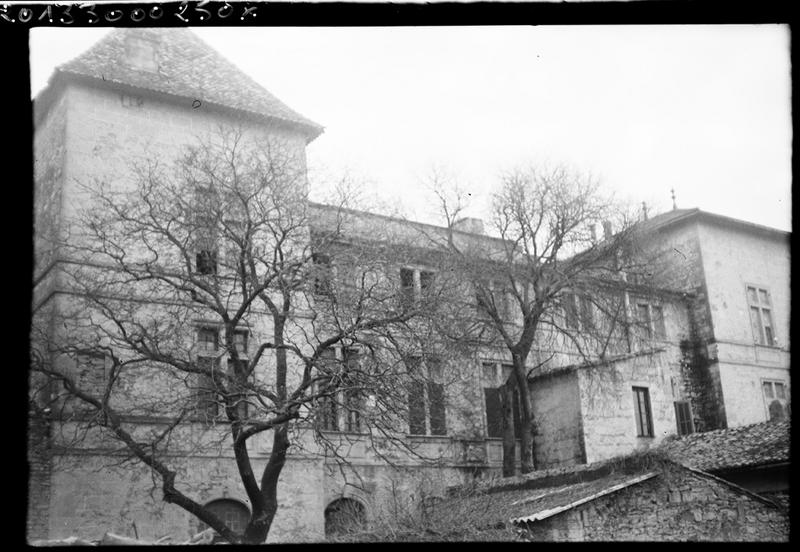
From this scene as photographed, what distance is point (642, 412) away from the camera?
28.0 metres

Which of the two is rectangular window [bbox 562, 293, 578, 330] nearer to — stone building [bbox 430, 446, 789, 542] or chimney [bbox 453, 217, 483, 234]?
chimney [bbox 453, 217, 483, 234]

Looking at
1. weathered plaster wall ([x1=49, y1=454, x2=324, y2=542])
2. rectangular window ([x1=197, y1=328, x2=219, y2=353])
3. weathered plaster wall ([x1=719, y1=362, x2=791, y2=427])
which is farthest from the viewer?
weathered plaster wall ([x1=719, y1=362, x2=791, y2=427])

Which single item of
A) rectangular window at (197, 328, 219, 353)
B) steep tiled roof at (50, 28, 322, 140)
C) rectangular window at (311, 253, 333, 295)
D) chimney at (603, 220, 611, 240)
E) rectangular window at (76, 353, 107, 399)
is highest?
steep tiled roof at (50, 28, 322, 140)

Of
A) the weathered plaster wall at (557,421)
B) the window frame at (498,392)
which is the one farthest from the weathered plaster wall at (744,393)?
the window frame at (498,392)

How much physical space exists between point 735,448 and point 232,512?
11535 mm

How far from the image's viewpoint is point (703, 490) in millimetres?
15625

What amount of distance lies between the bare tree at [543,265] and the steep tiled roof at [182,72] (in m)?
5.62

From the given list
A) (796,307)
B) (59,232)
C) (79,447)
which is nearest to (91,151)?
(59,232)

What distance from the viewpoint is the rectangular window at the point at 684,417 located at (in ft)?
99.8

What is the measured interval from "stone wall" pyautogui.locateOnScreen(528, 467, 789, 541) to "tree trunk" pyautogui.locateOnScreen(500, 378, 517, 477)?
833 cm

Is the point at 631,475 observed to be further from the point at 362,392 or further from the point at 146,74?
the point at 146,74

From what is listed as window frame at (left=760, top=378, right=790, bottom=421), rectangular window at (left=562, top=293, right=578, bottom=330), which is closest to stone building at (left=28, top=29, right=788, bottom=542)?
rectangular window at (left=562, top=293, right=578, bottom=330)

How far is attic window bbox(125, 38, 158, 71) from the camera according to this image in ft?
74.2

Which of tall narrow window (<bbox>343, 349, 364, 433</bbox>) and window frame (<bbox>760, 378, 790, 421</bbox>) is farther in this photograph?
window frame (<bbox>760, 378, 790, 421</bbox>)
